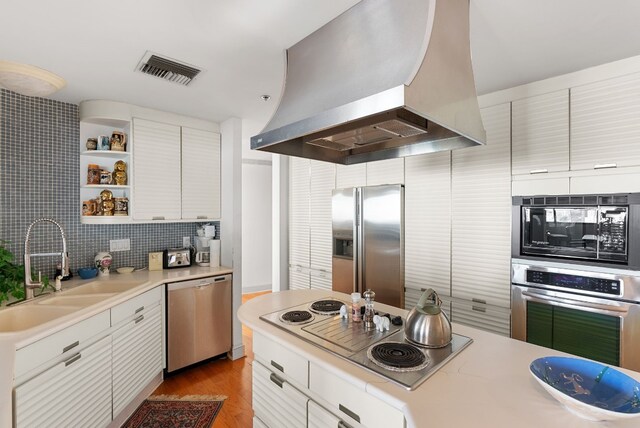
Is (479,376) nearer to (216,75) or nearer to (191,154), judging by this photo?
(216,75)

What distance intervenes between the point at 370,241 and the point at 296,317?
1.42 m

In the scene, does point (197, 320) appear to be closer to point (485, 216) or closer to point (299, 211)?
point (299, 211)

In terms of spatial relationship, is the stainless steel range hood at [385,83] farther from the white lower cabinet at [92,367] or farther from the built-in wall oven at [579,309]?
the white lower cabinet at [92,367]

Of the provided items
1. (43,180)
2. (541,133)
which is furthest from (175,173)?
(541,133)

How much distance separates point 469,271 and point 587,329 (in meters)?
0.76

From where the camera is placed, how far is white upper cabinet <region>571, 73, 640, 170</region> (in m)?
1.84

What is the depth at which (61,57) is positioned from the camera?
1.92 meters

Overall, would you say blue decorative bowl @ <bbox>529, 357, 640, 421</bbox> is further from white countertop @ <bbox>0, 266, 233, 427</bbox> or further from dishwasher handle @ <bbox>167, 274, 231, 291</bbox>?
dishwasher handle @ <bbox>167, 274, 231, 291</bbox>

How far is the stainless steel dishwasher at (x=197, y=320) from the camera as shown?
9.18 feet

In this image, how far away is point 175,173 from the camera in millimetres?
3090

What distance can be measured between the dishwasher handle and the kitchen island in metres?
1.56

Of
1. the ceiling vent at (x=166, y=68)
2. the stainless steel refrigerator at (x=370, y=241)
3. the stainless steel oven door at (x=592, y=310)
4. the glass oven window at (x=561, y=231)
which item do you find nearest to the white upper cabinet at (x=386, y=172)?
the stainless steel refrigerator at (x=370, y=241)

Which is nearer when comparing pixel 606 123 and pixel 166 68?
pixel 606 123

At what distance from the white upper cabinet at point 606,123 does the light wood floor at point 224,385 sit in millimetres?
2937
